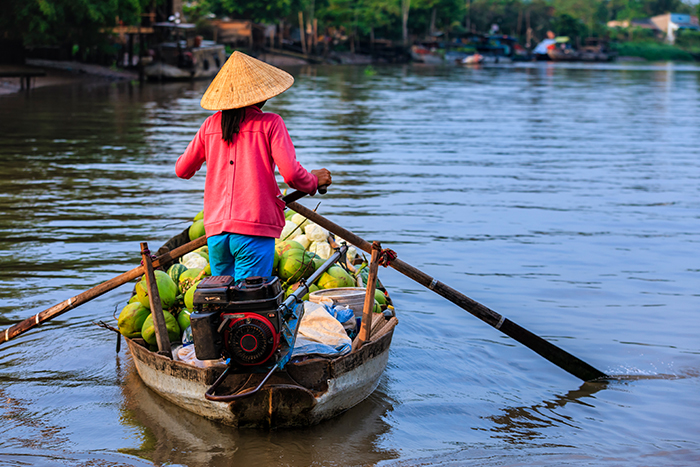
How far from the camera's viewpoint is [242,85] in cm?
413

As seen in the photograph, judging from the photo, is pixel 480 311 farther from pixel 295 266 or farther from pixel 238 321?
pixel 238 321

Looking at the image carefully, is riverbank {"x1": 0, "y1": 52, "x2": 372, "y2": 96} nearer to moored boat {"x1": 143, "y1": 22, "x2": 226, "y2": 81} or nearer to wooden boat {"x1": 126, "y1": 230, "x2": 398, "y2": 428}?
moored boat {"x1": 143, "y1": 22, "x2": 226, "y2": 81}

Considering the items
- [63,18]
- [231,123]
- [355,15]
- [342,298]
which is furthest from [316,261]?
[355,15]

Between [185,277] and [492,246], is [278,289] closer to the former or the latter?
[185,277]

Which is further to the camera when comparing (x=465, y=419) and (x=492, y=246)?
(x=492, y=246)

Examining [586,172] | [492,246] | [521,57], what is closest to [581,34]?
[521,57]

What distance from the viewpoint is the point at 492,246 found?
898 cm

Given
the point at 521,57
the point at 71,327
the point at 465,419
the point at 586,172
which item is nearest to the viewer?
the point at 465,419

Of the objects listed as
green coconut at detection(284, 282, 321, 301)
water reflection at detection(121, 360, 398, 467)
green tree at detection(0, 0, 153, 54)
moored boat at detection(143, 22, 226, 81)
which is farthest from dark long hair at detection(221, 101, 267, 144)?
moored boat at detection(143, 22, 226, 81)

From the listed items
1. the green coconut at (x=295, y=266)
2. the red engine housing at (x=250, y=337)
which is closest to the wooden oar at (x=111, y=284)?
the red engine housing at (x=250, y=337)

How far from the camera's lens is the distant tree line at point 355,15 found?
28.9m

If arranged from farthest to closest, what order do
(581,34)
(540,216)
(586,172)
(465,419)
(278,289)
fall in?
(581,34)
(586,172)
(540,216)
(465,419)
(278,289)

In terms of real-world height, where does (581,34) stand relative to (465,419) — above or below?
above

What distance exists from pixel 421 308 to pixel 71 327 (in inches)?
127
